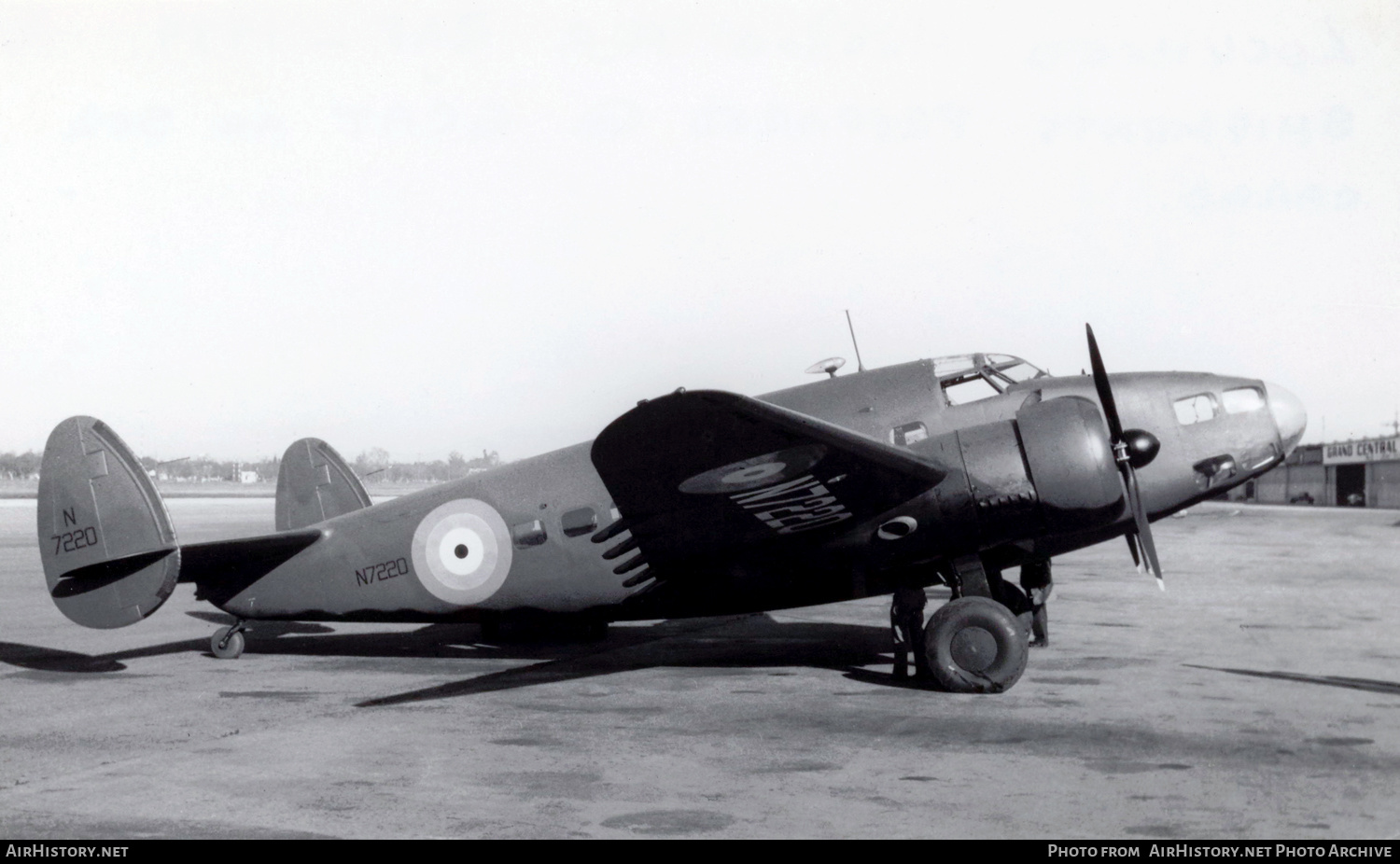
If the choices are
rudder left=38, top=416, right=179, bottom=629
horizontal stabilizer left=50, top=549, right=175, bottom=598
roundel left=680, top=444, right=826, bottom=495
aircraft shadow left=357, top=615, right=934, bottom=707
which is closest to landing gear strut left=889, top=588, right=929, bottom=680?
aircraft shadow left=357, top=615, right=934, bottom=707

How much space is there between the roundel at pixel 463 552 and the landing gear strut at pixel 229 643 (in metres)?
2.80

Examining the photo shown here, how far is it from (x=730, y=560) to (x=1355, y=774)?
5245 millimetres

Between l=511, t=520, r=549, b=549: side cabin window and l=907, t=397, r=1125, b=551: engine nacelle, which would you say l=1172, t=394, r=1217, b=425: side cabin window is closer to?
l=907, t=397, r=1125, b=551: engine nacelle

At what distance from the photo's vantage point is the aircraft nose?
10289mm

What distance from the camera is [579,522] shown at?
10758 mm

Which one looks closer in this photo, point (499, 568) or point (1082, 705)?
point (1082, 705)

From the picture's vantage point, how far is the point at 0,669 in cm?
1153

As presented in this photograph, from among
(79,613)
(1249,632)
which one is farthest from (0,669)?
(1249,632)

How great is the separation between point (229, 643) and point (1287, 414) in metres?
11.3

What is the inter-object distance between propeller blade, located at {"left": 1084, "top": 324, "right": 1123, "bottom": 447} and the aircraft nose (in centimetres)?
183

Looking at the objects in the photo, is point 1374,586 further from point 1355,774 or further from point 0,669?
point 0,669

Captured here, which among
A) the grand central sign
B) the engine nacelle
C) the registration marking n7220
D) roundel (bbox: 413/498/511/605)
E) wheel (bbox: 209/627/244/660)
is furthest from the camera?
the grand central sign

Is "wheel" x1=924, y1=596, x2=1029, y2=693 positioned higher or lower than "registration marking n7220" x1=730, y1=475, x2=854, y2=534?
lower

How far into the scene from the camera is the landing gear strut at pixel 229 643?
12391mm
